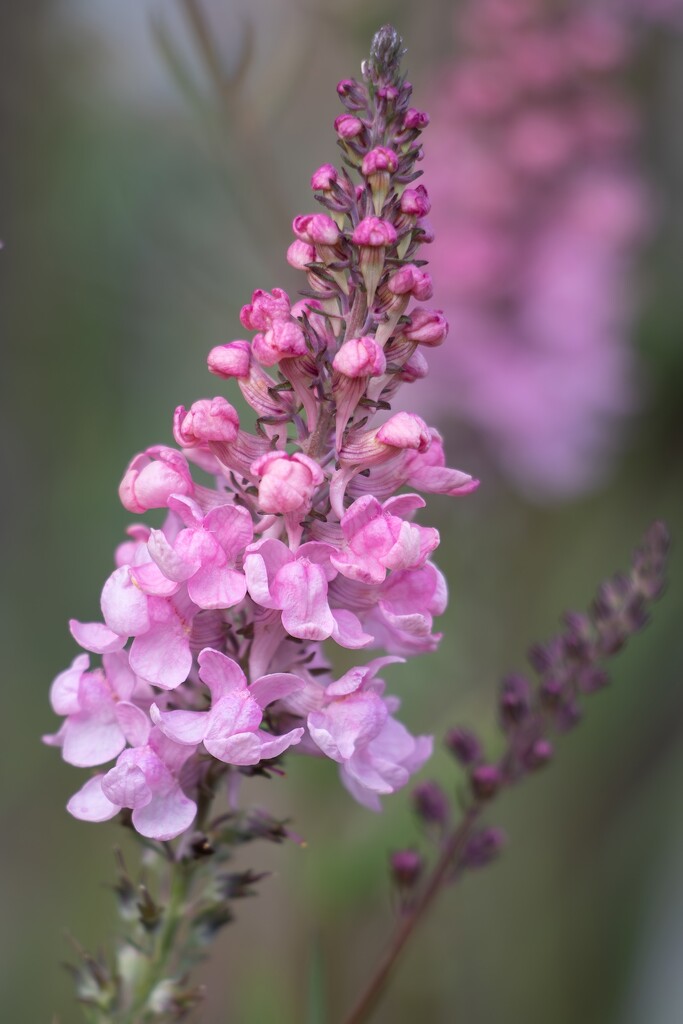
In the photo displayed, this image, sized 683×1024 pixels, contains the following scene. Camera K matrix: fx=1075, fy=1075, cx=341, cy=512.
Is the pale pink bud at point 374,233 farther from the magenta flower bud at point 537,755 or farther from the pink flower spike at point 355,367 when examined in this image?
the magenta flower bud at point 537,755

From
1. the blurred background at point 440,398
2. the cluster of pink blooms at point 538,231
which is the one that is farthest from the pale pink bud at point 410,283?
the cluster of pink blooms at point 538,231

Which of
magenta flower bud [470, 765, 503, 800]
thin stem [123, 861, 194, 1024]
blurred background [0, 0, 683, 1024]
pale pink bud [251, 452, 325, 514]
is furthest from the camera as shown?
blurred background [0, 0, 683, 1024]

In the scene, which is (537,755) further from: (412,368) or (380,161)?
(380,161)

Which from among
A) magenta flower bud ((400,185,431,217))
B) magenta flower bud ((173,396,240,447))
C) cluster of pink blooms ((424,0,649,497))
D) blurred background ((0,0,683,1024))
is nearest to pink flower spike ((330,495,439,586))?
magenta flower bud ((173,396,240,447))

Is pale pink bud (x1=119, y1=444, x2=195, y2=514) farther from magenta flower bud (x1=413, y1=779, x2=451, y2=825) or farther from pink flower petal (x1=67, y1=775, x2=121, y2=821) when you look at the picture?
magenta flower bud (x1=413, y1=779, x2=451, y2=825)

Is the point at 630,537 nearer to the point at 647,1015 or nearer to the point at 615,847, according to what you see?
the point at 615,847

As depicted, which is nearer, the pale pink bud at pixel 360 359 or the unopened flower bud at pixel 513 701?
the pale pink bud at pixel 360 359
